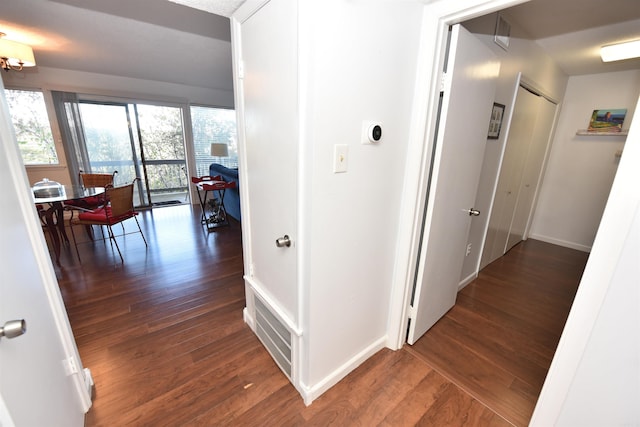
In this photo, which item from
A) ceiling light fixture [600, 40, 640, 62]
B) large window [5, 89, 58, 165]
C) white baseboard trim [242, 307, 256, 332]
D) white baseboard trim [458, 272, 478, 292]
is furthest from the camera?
large window [5, 89, 58, 165]

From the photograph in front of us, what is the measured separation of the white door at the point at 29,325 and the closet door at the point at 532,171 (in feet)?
13.5

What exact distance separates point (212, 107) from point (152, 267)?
159 inches

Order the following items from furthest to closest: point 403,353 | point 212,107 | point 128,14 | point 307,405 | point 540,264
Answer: point 212,107
point 540,264
point 128,14
point 403,353
point 307,405

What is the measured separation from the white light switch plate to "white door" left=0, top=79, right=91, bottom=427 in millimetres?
1142

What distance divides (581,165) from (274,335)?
448 centimetres

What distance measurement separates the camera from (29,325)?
90cm

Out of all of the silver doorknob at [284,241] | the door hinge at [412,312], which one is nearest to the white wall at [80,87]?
the silver doorknob at [284,241]

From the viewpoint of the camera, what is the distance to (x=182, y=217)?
15.5ft

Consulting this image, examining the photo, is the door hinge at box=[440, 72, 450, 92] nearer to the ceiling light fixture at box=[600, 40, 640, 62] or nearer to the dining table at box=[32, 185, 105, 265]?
the ceiling light fixture at box=[600, 40, 640, 62]

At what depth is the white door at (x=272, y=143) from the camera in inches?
44.3

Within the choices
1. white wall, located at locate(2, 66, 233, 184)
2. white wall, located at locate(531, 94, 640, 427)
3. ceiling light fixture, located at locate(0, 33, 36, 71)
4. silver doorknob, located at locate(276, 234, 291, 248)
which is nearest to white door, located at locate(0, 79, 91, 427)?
silver doorknob, located at locate(276, 234, 291, 248)

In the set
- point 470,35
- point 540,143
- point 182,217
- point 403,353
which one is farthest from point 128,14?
point 540,143

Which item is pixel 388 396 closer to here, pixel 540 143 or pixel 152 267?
pixel 152 267

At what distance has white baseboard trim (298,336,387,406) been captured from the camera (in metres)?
1.42
